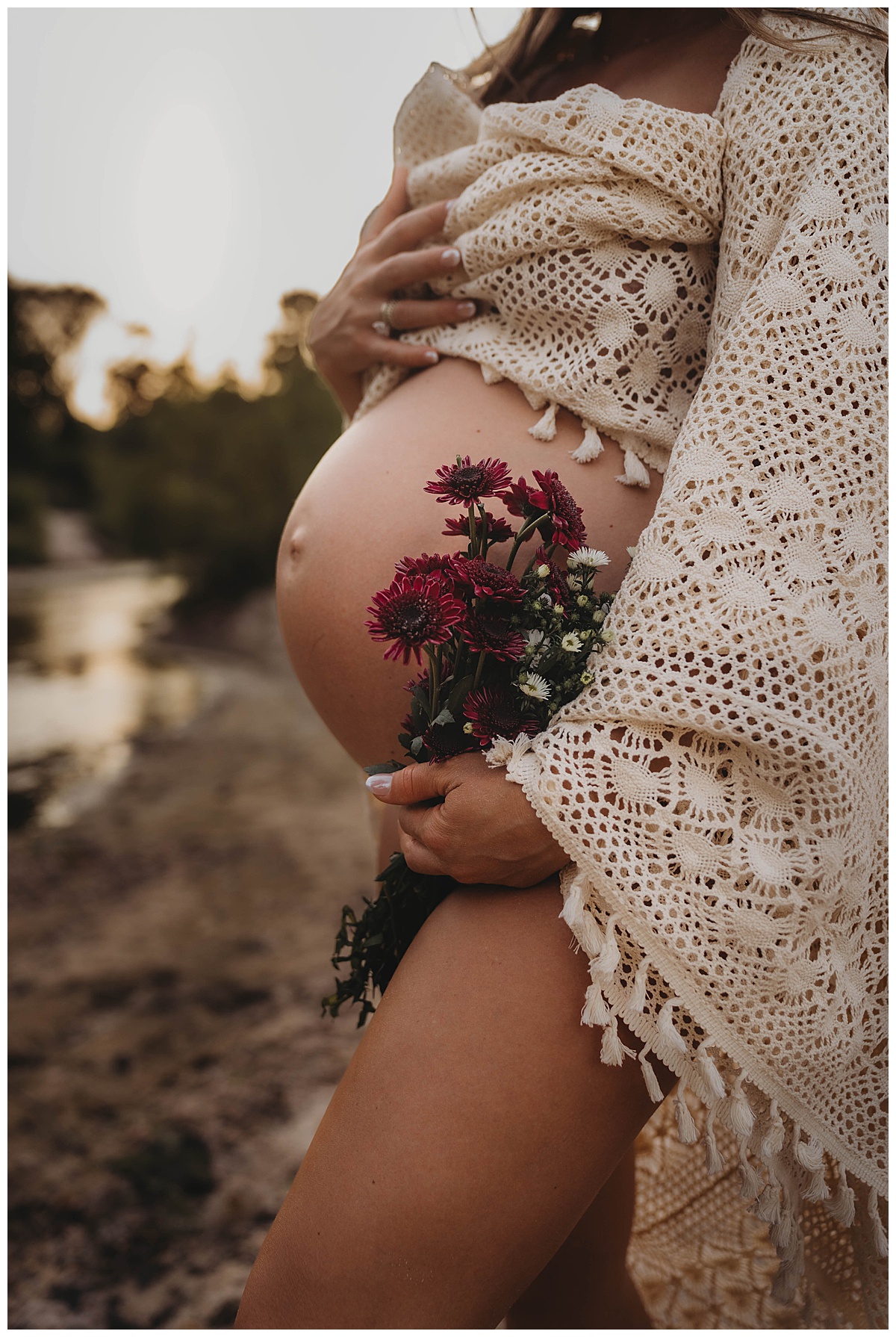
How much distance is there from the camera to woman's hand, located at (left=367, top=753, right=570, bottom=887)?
692mm

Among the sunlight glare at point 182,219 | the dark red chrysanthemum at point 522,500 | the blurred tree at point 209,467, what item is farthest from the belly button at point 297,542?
the blurred tree at point 209,467

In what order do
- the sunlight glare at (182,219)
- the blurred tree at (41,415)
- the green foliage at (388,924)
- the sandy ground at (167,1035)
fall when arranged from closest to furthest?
the green foliage at (388,924) → the sandy ground at (167,1035) → the sunlight glare at (182,219) → the blurred tree at (41,415)

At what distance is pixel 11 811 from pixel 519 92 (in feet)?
11.9

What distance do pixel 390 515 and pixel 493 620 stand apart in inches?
12.9

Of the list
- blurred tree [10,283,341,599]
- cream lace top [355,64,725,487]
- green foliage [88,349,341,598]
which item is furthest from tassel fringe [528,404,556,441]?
green foliage [88,349,341,598]

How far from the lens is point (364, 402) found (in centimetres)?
125

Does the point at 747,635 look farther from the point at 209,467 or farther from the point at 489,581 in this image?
the point at 209,467

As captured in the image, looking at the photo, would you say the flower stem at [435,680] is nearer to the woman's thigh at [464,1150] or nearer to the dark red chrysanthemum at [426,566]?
the dark red chrysanthemum at [426,566]

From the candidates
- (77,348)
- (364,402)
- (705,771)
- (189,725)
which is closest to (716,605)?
(705,771)

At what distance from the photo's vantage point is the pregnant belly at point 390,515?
37.1 inches

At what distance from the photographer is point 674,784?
70cm

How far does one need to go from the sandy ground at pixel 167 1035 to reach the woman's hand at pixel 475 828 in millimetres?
1145

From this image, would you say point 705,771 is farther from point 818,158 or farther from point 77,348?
point 77,348

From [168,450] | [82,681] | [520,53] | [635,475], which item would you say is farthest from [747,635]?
[168,450]
